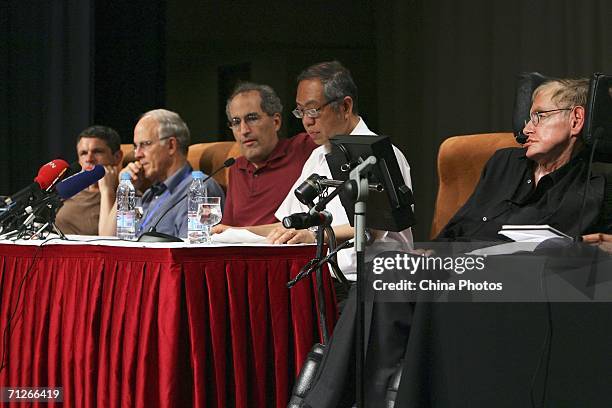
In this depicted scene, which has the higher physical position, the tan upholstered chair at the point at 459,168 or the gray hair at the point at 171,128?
the gray hair at the point at 171,128

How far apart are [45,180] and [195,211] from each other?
0.45 m

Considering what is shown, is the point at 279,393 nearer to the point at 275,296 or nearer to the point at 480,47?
the point at 275,296

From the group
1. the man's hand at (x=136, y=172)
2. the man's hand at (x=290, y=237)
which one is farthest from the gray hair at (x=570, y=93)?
the man's hand at (x=136, y=172)

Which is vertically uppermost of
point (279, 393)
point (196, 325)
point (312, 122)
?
point (312, 122)

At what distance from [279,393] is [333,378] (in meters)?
0.38

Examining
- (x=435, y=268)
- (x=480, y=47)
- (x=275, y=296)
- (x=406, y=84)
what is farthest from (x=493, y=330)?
(x=406, y=84)

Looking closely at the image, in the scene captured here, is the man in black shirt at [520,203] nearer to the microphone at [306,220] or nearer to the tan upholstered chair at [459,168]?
the microphone at [306,220]

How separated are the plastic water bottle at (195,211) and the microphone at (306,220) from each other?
→ 64 centimetres

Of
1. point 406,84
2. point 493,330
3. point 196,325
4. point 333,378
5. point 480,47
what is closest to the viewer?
point 493,330

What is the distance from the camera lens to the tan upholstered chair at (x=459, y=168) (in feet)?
10.8

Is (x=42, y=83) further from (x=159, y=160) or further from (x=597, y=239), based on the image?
(x=597, y=239)

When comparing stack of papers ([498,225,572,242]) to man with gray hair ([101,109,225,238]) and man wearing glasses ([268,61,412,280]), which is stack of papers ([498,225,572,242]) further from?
man with gray hair ([101,109,225,238])

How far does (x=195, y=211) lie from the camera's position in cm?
288

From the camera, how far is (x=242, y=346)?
2523 mm
